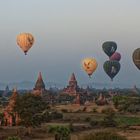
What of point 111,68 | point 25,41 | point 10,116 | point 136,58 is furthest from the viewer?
point 111,68

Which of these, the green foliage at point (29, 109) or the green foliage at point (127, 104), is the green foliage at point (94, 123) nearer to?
the green foliage at point (29, 109)

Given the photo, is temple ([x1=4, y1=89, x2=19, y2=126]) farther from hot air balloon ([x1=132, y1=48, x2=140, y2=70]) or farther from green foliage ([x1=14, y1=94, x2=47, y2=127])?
hot air balloon ([x1=132, y1=48, x2=140, y2=70])


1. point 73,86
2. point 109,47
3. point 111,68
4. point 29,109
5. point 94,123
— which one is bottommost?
point 94,123

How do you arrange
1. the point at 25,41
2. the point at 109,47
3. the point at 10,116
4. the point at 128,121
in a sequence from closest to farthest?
the point at 10,116 < the point at 128,121 < the point at 25,41 < the point at 109,47

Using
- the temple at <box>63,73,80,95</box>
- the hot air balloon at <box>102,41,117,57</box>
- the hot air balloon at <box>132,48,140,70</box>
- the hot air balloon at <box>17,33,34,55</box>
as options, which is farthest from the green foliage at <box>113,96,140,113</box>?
the temple at <box>63,73,80,95</box>

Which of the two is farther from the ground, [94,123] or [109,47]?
[109,47]

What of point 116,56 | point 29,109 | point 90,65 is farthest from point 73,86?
point 29,109

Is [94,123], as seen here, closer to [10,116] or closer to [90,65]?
[10,116]
